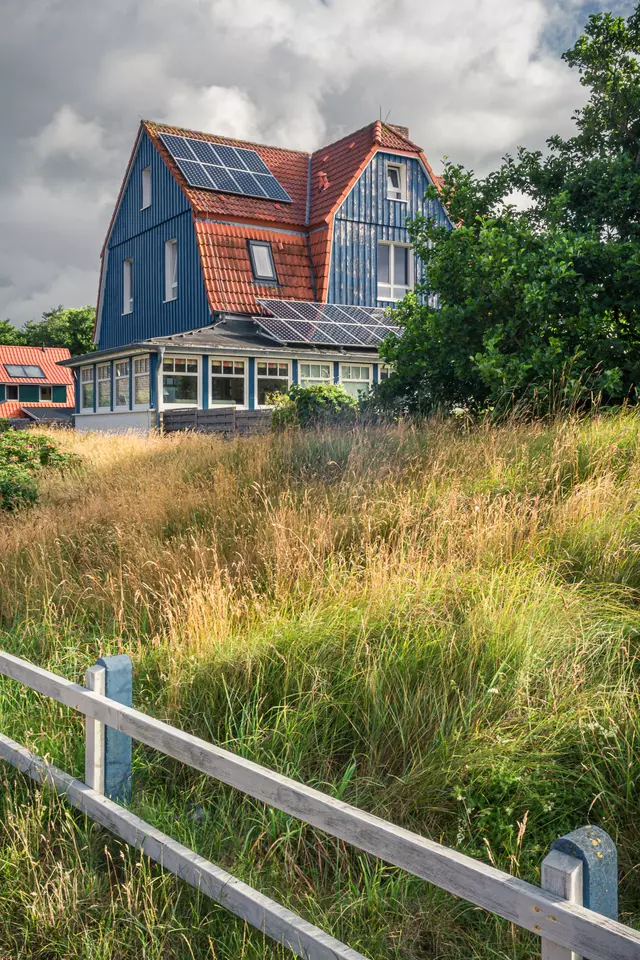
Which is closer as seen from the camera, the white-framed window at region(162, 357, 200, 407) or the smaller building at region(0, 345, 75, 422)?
the white-framed window at region(162, 357, 200, 407)

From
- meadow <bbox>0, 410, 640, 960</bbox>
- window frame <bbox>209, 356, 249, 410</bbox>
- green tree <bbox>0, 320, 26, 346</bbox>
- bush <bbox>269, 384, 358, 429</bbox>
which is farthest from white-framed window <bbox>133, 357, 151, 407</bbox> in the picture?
green tree <bbox>0, 320, 26, 346</bbox>

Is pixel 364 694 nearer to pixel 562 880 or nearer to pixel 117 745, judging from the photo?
pixel 117 745

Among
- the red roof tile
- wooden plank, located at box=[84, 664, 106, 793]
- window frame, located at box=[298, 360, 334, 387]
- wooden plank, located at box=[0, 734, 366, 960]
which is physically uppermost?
the red roof tile

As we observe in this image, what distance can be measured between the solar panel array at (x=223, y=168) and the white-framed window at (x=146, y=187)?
182 centimetres

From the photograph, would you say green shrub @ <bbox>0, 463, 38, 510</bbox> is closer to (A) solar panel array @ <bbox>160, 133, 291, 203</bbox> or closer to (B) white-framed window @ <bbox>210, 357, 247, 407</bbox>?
A: (B) white-framed window @ <bbox>210, 357, 247, 407</bbox>

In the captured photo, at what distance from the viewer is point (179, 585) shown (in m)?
5.93

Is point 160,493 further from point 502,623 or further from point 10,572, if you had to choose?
point 502,623

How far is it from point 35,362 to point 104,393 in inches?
1334

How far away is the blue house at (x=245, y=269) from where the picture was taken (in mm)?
25266

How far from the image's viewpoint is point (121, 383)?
89.8 feet

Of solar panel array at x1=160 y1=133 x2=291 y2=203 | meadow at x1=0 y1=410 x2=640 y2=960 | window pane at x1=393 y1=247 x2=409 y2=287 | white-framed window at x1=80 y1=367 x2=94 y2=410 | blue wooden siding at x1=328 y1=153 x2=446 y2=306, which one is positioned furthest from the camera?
window pane at x1=393 y1=247 x2=409 y2=287

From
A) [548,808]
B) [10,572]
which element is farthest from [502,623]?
[10,572]

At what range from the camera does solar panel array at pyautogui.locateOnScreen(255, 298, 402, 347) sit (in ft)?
81.6

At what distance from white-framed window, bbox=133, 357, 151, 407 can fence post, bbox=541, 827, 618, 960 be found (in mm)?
24104
